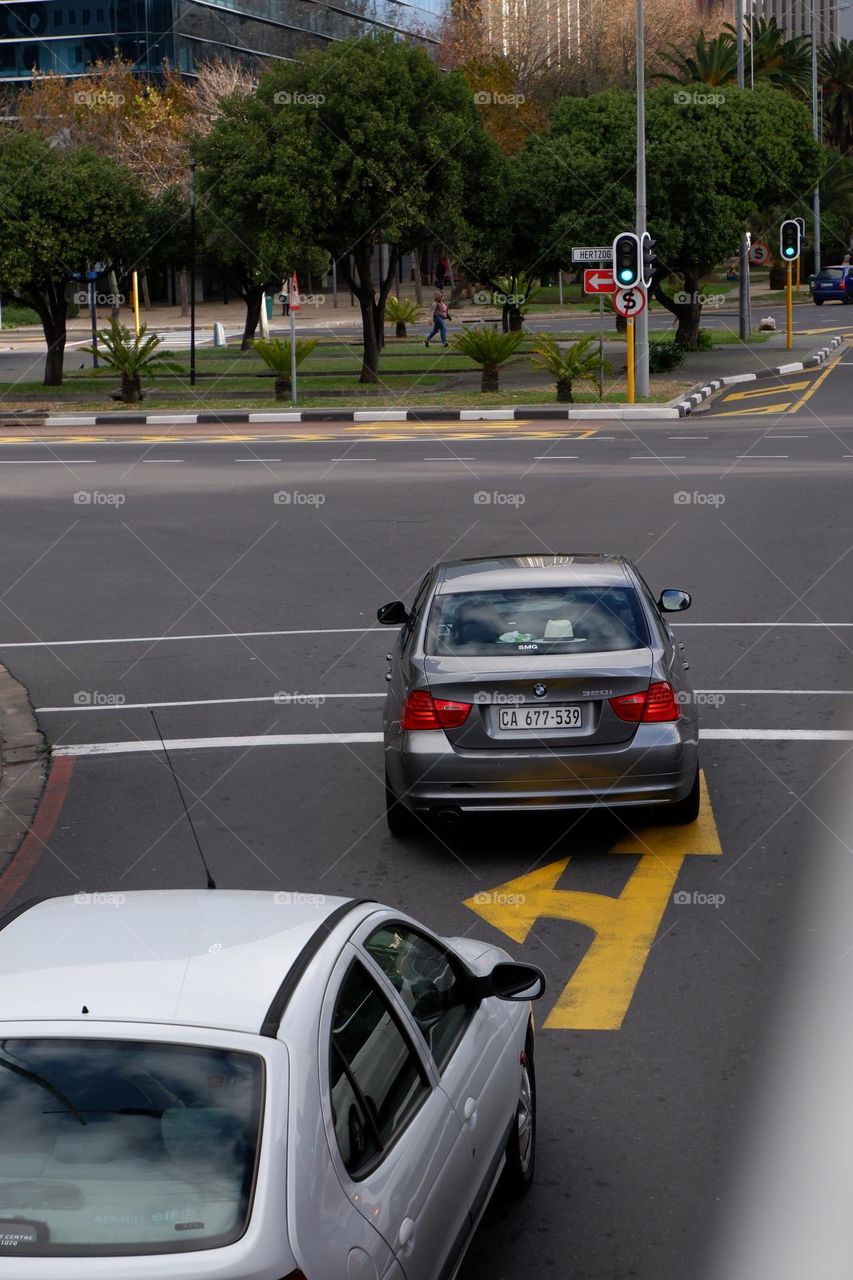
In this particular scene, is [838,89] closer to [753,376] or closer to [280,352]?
[753,376]

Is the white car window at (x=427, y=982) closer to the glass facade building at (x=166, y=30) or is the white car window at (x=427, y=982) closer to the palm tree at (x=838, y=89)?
the glass facade building at (x=166, y=30)

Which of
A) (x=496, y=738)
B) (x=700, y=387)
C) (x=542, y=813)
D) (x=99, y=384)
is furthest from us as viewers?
(x=99, y=384)

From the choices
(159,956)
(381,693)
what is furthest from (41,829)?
(159,956)

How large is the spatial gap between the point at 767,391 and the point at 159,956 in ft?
109

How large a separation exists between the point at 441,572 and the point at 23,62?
81.9 metres

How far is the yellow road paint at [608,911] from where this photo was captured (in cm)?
651

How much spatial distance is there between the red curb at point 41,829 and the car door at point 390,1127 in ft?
14.2

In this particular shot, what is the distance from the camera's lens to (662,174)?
40438mm

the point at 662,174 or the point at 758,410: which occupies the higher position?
the point at 662,174

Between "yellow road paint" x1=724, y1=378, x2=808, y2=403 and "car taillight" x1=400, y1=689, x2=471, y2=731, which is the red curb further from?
"yellow road paint" x1=724, y1=378, x2=808, y2=403

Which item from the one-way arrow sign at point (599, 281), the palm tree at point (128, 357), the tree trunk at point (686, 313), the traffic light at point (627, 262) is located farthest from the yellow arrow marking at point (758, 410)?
the palm tree at point (128, 357)

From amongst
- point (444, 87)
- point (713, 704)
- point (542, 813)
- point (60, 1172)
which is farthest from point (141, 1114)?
point (444, 87)

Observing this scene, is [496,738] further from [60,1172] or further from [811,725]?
[60,1172]

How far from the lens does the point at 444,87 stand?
3697cm
